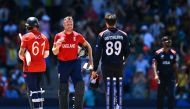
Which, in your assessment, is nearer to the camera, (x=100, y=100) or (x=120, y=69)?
(x=120, y=69)

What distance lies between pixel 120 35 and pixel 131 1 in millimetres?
10992

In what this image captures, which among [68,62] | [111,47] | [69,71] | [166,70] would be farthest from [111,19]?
[166,70]

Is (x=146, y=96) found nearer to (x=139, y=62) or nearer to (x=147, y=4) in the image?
(x=139, y=62)

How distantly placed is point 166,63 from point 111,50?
3.49 m

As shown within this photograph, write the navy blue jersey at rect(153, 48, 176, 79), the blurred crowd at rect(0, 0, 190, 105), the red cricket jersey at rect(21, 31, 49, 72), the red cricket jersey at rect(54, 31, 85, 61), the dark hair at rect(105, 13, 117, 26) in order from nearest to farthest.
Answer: the dark hair at rect(105, 13, 117, 26) → the red cricket jersey at rect(21, 31, 49, 72) → the red cricket jersey at rect(54, 31, 85, 61) → the navy blue jersey at rect(153, 48, 176, 79) → the blurred crowd at rect(0, 0, 190, 105)

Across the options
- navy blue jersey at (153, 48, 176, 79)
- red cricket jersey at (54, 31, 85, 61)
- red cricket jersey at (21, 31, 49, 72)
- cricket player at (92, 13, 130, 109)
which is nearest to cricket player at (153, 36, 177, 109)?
navy blue jersey at (153, 48, 176, 79)

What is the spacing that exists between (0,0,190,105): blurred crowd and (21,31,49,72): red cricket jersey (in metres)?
6.78

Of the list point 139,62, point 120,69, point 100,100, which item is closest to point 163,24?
point 139,62

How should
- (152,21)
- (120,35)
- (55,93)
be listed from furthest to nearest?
(152,21)
(55,93)
(120,35)

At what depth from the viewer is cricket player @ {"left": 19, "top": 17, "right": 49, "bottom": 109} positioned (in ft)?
46.1

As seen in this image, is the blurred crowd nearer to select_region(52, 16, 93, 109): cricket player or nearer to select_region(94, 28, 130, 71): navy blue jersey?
select_region(52, 16, 93, 109): cricket player

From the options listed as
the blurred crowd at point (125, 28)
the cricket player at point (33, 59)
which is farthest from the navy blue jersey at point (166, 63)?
the blurred crowd at point (125, 28)

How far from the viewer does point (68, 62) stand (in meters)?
14.3

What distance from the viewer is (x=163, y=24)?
955 inches
